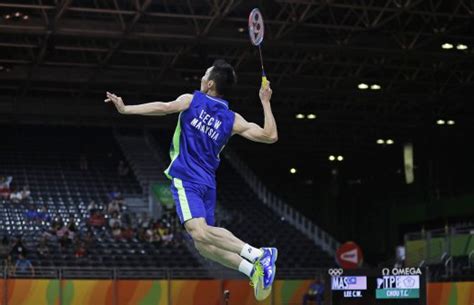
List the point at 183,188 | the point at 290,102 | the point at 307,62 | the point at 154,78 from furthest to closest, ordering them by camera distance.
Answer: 1. the point at 290,102
2. the point at 154,78
3. the point at 307,62
4. the point at 183,188

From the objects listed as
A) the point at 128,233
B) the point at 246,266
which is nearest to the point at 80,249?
the point at 128,233

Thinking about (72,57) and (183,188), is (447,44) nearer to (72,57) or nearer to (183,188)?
(72,57)

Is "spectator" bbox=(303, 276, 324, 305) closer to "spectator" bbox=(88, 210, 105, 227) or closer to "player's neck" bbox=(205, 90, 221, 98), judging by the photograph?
"spectator" bbox=(88, 210, 105, 227)

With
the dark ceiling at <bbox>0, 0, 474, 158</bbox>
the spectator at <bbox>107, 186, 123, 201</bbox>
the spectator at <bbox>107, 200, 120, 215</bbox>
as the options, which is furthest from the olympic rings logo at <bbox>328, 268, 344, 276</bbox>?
the spectator at <bbox>107, 186, 123, 201</bbox>

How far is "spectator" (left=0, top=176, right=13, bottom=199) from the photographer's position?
37181 mm

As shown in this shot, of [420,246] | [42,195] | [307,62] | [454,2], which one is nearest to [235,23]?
[307,62]

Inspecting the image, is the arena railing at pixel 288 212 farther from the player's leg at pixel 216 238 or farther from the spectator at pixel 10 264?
the player's leg at pixel 216 238

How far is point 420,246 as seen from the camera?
2945 centimetres

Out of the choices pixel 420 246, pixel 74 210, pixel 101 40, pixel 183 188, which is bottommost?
pixel 183 188

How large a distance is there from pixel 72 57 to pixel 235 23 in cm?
780

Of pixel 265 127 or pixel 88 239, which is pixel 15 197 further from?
pixel 265 127

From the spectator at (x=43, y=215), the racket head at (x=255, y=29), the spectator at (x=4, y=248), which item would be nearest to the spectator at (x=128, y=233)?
the spectator at (x=43, y=215)

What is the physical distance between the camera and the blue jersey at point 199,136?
920cm

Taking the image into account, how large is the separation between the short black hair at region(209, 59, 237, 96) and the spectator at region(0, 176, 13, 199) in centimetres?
2920
